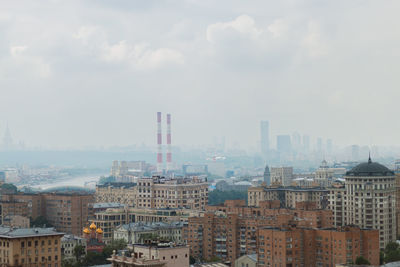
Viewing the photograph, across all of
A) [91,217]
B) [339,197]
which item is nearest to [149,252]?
[339,197]

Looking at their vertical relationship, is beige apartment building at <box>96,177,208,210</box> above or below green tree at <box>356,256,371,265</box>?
above

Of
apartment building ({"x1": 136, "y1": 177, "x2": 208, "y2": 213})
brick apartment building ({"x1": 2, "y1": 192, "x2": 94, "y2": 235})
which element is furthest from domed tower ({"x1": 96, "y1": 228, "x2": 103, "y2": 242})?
apartment building ({"x1": 136, "y1": 177, "x2": 208, "y2": 213})

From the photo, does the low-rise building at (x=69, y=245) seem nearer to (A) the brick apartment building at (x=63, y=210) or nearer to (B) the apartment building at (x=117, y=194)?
(A) the brick apartment building at (x=63, y=210)

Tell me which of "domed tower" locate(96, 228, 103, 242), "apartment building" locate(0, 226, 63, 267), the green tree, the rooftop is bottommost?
"domed tower" locate(96, 228, 103, 242)

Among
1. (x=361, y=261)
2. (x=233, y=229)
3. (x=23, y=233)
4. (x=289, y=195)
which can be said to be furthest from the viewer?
(x=289, y=195)

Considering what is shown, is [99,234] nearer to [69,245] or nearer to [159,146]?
[69,245]

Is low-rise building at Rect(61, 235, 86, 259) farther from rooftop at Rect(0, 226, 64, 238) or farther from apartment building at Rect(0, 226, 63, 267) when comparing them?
apartment building at Rect(0, 226, 63, 267)

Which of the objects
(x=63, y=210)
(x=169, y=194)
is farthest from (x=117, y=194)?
(x=63, y=210)
